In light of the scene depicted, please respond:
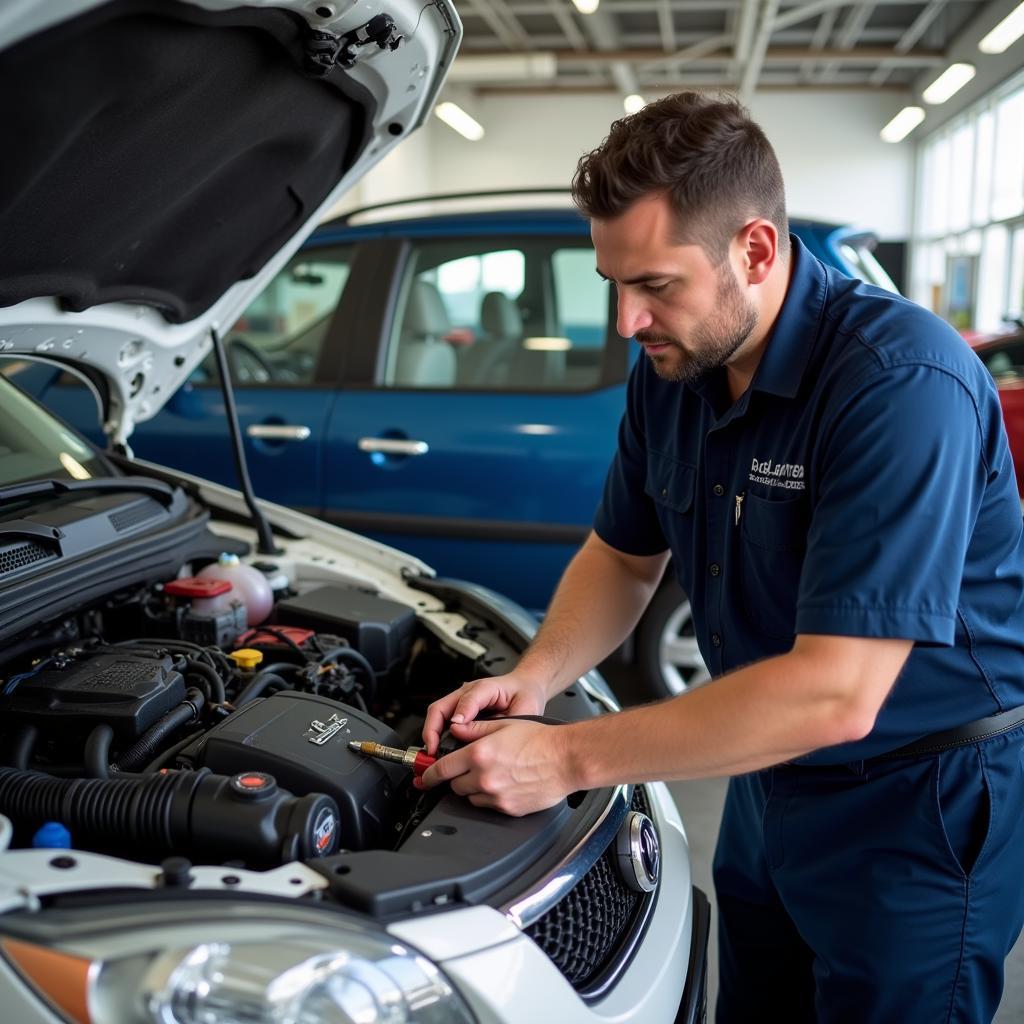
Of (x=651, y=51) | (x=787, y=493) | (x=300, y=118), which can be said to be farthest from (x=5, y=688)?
(x=651, y=51)

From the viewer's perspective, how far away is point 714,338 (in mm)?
1307

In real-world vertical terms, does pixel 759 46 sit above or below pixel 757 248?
above

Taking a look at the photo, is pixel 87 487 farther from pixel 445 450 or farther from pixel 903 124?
pixel 903 124

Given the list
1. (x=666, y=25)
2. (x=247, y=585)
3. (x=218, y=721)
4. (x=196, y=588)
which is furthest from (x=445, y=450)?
(x=666, y=25)

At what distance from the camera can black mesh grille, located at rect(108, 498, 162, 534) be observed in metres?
1.89

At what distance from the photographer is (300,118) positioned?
172 centimetres

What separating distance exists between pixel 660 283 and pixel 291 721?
75 cm

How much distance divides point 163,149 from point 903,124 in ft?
46.7

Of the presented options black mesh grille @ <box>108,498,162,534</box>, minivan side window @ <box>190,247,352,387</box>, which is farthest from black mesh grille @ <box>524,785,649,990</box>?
minivan side window @ <box>190,247,352,387</box>

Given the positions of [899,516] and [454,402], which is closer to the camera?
[899,516]

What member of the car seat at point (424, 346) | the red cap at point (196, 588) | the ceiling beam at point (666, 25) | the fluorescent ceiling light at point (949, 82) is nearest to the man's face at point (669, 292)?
the red cap at point (196, 588)

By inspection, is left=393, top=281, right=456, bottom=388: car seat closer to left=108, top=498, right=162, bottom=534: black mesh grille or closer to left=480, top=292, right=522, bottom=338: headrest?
left=480, top=292, right=522, bottom=338: headrest

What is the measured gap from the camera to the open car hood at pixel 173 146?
4.06 feet

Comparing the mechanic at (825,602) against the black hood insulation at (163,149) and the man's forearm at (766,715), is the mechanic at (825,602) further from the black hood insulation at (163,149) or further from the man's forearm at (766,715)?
the black hood insulation at (163,149)
